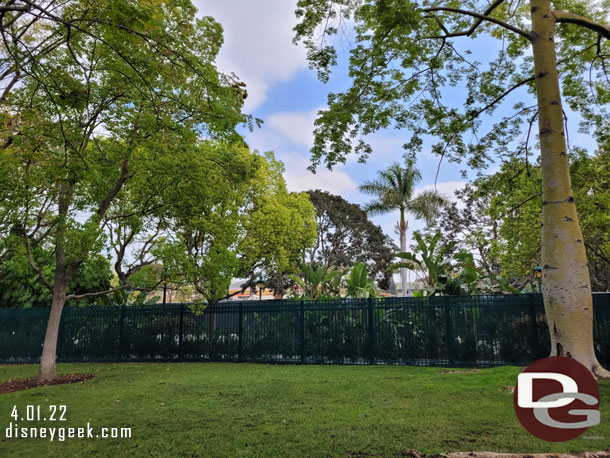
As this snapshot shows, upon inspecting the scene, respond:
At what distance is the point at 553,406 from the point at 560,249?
300 cm

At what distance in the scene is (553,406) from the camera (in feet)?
Answer: 14.7

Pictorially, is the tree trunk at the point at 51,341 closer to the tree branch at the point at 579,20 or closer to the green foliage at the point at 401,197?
the tree branch at the point at 579,20

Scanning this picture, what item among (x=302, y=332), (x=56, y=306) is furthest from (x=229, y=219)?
(x=56, y=306)

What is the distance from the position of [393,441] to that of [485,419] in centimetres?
161

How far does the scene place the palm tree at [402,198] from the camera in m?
28.5

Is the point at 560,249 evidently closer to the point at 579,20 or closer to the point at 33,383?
the point at 579,20

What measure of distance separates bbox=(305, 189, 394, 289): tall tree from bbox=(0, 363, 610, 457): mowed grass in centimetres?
2868

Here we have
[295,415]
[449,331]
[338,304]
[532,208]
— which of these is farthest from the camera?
[532,208]

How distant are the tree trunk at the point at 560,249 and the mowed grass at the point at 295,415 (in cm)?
83

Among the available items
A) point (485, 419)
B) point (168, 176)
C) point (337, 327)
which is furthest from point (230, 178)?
point (485, 419)

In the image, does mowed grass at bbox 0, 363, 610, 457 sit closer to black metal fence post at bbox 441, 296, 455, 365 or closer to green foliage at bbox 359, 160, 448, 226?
black metal fence post at bbox 441, 296, 455, 365

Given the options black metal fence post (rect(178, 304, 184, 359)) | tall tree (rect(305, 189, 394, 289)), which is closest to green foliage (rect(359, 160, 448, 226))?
tall tree (rect(305, 189, 394, 289))

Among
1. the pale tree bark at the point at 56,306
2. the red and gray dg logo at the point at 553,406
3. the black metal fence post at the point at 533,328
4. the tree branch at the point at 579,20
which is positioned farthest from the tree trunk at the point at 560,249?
the pale tree bark at the point at 56,306

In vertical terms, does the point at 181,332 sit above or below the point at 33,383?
above
